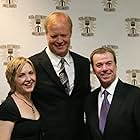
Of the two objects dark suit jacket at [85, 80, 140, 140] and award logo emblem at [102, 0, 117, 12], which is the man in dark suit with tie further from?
award logo emblem at [102, 0, 117, 12]

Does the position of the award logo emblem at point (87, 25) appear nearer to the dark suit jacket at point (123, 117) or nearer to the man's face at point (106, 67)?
the man's face at point (106, 67)

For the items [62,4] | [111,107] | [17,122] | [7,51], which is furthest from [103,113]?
[62,4]

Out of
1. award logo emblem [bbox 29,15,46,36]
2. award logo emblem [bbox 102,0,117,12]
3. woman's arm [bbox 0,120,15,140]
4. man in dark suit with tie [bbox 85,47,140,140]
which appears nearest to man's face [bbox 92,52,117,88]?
man in dark suit with tie [bbox 85,47,140,140]

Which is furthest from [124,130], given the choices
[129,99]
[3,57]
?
[3,57]

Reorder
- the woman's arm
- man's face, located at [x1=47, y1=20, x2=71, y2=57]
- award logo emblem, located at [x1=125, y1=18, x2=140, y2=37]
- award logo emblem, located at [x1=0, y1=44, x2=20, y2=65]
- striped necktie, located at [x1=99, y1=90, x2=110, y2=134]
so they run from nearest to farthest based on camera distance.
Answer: the woman's arm → striped necktie, located at [x1=99, y1=90, x2=110, y2=134] → man's face, located at [x1=47, y1=20, x2=71, y2=57] → award logo emblem, located at [x1=0, y1=44, x2=20, y2=65] → award logo emblem, located at [x1=125, y1=18, x2=140, y2=37]

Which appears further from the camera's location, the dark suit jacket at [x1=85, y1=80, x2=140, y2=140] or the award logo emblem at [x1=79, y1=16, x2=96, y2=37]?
the award logo emblem at [x1=79, y1=16, x2=96, y2=37]

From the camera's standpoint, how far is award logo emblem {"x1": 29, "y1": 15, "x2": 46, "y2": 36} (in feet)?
9.48

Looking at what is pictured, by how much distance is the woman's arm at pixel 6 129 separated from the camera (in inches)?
75.5

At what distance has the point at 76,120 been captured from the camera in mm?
2307

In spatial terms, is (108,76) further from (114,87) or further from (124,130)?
(124,130)

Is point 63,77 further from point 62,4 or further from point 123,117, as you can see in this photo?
point 62,4

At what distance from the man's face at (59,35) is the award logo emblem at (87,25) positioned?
79 centimetres

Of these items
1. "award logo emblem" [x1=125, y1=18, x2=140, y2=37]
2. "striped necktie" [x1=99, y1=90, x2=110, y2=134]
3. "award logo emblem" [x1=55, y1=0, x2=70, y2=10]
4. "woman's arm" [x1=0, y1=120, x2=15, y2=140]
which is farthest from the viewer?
"award logo emblem" [x1=125, y1=18, x2=140, y2=37]

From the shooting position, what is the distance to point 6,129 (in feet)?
6.31
